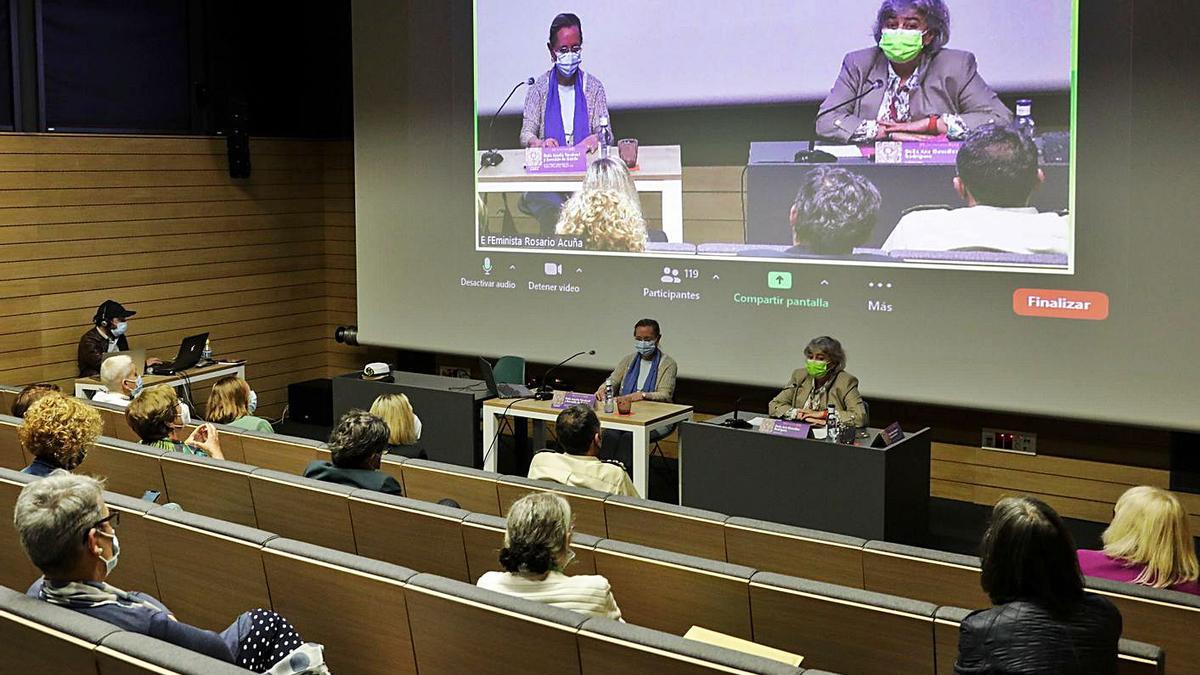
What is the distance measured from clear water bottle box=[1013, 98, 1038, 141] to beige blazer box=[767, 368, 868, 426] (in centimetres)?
161

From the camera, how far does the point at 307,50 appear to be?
33.5 ft

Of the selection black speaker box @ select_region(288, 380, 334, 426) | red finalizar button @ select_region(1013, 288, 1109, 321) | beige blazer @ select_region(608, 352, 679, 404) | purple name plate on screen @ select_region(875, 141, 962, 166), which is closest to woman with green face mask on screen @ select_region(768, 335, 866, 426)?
beige blazer @ select_region(608, 352, 679, 404)

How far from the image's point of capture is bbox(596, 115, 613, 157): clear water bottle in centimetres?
806

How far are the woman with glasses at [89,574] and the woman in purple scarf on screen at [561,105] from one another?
19.0 feet

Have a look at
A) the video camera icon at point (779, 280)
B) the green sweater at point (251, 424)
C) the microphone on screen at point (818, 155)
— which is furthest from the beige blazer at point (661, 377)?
the green sweater at point (251, 424)

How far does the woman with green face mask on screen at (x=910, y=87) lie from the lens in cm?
662

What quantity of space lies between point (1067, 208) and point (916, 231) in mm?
852

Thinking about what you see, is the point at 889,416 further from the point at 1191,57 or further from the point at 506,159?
the point at 506,159

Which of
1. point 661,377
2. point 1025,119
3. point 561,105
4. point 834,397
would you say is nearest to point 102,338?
point 561,105

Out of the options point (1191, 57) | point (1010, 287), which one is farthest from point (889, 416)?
point (1191, 57)

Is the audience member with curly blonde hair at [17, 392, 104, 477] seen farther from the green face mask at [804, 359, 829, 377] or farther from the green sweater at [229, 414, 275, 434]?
the green face mask at [804, 359, 829, 377]

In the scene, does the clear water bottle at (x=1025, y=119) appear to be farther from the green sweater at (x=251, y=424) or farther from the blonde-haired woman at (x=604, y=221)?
the green sweater at (x=251, y=424)

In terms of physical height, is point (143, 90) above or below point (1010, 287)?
above

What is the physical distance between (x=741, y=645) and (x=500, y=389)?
15.5ft
